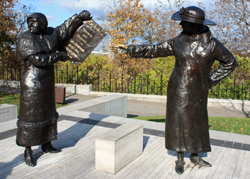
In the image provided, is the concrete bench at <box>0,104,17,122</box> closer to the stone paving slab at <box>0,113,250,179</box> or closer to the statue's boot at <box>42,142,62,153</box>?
the stone paving slab at <box>0,113,250,179</box>

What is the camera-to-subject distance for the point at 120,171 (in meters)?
3.65

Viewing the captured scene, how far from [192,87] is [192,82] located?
2.9 inches

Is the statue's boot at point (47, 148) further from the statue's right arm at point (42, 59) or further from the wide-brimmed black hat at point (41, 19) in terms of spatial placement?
the wide-brimmed black hat at point (41, 19)

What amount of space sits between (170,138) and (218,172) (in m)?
0.97

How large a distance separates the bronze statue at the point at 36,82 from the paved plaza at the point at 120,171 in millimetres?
356

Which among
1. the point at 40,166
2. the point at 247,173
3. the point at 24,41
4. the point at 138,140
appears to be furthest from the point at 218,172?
the point at 24,41

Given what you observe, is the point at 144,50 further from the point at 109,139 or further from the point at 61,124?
the point at 61,124

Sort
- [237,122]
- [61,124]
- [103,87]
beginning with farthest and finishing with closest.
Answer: [103,87], [237,122], [61,124]

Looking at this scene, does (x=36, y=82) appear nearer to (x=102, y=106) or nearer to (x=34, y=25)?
(x=34, y=25)

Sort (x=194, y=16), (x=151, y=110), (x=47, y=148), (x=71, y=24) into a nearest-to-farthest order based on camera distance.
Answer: (x=194, y=16), (x=71, y=24), (x=47, y=148), (x=151, y=110)

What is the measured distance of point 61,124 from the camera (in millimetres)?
6164

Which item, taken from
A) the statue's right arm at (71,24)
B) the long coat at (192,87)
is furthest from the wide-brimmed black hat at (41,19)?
the long coat at (192,87)

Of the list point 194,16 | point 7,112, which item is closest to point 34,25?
point 194,16

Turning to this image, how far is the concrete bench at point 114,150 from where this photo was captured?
3564mm
